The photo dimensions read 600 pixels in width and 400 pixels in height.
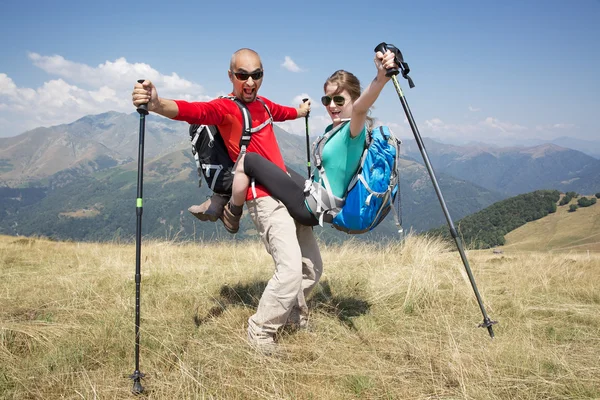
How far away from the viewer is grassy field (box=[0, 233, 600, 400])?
3.19 m

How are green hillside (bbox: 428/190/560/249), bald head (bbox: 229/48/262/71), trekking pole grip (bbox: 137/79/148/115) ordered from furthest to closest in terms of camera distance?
1. green hillside (bbox: 428/190/560/249)
2. bald head (bbox: 229/48/262/71)
3. trekking pole grip (bbox: 137/79/148/115)

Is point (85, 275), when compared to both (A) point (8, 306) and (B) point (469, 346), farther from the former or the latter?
(B) point (469, 346)

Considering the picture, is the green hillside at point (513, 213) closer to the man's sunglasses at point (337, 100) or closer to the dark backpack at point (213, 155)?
the man's sunglasses at point (337, 100)

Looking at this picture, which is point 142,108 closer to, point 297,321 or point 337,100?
point 337,100

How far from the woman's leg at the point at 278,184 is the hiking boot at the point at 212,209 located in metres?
0.86

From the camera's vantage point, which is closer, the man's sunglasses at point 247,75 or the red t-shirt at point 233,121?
the red t-shirt at point 233,121

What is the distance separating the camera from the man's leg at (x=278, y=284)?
3.94 metres

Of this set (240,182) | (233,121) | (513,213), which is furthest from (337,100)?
(513,213)

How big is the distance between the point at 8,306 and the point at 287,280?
4.49 m

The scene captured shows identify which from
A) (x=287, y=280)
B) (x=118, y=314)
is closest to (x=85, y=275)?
(x=118, y=314)

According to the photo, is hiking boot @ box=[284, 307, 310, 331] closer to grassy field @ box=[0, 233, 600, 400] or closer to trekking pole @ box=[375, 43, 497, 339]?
grassy field @ box=[0, 233, 600, 400]

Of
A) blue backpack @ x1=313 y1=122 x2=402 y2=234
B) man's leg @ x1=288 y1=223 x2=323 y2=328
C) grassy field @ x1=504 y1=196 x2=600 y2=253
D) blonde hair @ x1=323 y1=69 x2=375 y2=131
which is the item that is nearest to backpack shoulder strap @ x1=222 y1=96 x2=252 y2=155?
blue backpack @ x1=313 y1=122 x2=402 y2=234

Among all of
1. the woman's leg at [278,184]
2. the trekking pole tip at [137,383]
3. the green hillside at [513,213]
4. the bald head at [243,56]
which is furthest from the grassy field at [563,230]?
the trekking pole tip at [137,383]

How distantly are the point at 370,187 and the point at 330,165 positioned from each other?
50 centimetres
